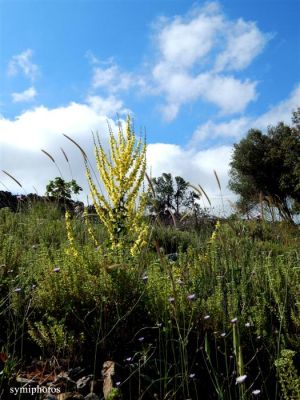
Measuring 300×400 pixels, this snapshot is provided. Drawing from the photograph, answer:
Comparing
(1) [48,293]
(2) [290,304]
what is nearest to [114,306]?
(1) [48,293]

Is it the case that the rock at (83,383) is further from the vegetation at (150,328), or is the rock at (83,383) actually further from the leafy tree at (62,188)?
the leafy tree at (62,188)

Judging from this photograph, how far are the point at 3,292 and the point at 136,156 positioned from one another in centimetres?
272

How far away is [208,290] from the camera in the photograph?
3.29 meters

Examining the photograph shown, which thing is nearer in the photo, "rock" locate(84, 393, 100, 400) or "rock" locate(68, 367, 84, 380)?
"rock" locate(84, 393, 100, 400)

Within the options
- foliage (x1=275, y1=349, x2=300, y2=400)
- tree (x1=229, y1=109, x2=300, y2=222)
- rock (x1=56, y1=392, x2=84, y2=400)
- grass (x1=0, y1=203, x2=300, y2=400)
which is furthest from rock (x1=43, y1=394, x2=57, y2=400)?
tree (x1=229, y1=109, x2=300, y2=222)

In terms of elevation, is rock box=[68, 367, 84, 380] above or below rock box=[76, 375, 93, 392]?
above

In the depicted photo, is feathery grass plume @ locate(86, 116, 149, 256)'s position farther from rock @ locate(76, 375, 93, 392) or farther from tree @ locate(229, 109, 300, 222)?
tree @ locate(229, 109, 300, 222)

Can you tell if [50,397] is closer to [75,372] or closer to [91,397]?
[91,397]

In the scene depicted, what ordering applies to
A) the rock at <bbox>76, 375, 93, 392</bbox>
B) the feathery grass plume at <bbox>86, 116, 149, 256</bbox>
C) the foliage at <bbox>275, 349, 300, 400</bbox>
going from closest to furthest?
1. the foliage at <bbox>275, 349, 300, 400</bbox>
2. the rock at <bbox>76, 375, 93, 392</bbox>
3. the feathery grass plume at <bbox>86, 116, 149, 256</bbox>

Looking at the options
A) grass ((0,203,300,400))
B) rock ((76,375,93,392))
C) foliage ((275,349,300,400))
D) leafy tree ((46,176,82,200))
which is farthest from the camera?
leafy tree ((46,176,82,200))

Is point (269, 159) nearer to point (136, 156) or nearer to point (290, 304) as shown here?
point (136, 156)

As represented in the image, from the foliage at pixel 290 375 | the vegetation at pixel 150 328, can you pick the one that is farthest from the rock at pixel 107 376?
the foliage at pixel 290 375

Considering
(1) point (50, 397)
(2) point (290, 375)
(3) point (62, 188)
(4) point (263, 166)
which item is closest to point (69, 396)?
(1) point (50, 397)

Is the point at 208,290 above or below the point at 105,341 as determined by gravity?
above
